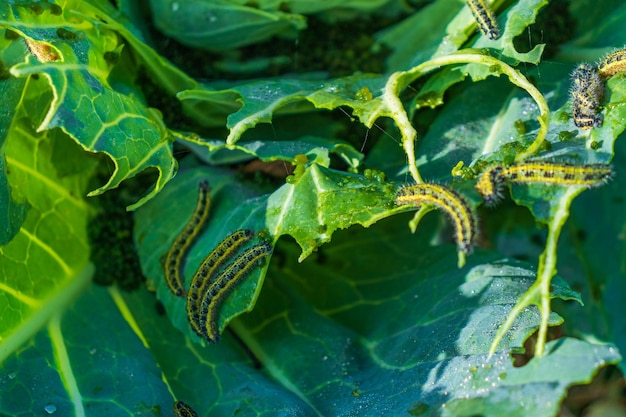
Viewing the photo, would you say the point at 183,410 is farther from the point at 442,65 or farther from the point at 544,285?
the point at 442,65

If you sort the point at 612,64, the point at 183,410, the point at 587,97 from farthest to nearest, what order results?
1. the point at 183,410
2. the point at 612,64
3. the point at 587,97

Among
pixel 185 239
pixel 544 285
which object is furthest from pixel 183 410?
pixel 544 285

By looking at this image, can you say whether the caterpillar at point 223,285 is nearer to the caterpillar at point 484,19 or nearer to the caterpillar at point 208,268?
the caterpillar at point 208,268

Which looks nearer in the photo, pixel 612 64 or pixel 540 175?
pixel 540 175

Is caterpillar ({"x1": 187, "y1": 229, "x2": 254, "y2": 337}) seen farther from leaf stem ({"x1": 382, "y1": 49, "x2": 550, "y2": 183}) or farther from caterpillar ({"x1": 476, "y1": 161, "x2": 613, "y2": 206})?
caterpillar ({"x1": 476, "y1": 161, "x2": 613, "y2": 206})

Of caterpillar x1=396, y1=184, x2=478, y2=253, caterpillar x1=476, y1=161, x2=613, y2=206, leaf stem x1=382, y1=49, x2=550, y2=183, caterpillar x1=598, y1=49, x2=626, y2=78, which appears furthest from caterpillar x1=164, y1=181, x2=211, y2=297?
caterpillar x1=598, y1=49, x2=626, y2=78

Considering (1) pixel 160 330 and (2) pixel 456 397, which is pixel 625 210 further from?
(1) pixel 160 330

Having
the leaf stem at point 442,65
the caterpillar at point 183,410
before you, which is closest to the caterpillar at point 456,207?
the leaf stem at point 442,65
